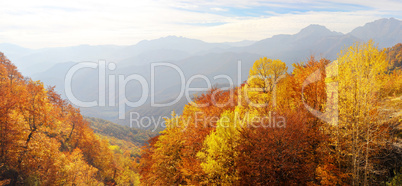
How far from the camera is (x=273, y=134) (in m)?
20.2

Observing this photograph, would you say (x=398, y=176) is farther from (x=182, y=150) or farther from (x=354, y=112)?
(x=182, y=150)

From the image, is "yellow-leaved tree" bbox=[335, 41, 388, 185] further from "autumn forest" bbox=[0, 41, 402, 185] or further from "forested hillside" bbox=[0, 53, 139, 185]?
"forested hillside" bbox=[0, 53, 139, 185]

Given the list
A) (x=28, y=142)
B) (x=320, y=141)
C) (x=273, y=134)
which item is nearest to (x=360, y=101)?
(x=320, y=141)

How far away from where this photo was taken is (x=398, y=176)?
682 inches

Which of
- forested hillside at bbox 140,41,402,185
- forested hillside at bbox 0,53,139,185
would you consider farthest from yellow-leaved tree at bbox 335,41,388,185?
forested hillside at bbox 0,53,139,185

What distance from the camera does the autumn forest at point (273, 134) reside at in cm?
1812

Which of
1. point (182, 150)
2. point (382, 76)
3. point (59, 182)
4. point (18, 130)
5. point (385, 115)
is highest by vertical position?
point (382, 76)

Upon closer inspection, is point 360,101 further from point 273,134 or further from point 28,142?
point 28,142

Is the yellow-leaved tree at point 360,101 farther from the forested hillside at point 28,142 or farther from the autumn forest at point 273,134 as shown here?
the forested hillside at point 28,142

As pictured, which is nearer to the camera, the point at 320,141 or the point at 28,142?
the point at 320,141

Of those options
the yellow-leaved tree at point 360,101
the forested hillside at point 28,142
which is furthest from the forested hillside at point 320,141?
the forested hillside at point 28,142

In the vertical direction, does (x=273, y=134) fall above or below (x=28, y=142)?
above

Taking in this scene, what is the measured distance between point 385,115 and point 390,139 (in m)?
2.15

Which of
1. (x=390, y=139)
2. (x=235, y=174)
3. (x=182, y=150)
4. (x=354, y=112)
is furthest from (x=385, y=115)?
(x=182, y=150)
